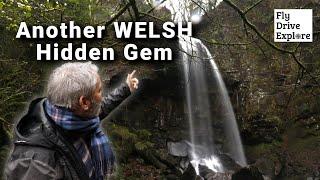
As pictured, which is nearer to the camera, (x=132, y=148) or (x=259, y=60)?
(x=132, y=148)

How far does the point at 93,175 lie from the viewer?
169cm

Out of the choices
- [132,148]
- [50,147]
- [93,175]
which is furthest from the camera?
[132,148]

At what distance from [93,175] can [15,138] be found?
0.31 metres

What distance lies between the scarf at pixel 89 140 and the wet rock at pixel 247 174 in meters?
8.74

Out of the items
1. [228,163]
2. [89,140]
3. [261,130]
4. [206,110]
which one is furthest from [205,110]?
[89,140]

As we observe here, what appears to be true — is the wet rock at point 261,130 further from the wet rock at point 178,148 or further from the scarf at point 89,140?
the scarf at point 89,140

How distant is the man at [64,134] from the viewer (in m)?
1.51

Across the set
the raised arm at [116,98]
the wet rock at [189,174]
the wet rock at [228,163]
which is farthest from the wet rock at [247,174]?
the raised arm at [116,98]

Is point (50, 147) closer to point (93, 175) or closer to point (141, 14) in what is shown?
point (93, 175)

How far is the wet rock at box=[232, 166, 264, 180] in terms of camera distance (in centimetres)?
1018

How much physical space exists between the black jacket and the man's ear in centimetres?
12

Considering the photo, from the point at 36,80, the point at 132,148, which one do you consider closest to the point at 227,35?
the point at 132,148

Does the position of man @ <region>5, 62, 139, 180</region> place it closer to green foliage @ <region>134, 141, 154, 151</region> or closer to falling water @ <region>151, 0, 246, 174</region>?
green foliage @ <region>134, 141, 154, 151</region>

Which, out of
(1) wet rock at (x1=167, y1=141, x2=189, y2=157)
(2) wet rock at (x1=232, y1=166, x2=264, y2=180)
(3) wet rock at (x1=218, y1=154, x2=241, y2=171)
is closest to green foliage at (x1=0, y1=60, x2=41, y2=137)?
(2) wet rock at (x1=232, y1=166, x2=264, y2=180)
